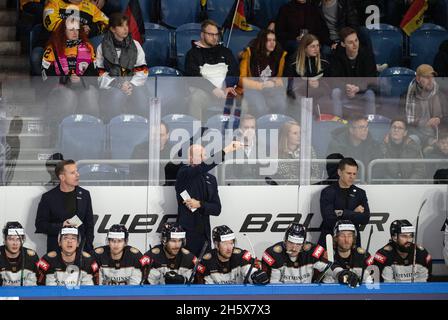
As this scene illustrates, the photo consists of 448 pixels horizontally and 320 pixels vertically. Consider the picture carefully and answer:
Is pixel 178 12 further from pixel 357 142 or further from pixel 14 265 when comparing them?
pixel 14 265

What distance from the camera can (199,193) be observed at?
708 centimetres

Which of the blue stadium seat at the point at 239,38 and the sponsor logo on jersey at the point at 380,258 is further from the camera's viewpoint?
the blue stadium seat at the point at 239,38

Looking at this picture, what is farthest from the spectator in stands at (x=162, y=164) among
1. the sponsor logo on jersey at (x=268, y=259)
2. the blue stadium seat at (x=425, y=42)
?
the blue stadium seat at (x=425, y=42)

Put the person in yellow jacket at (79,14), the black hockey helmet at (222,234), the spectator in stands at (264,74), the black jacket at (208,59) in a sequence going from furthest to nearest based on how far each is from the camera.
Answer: the person in yellow jacket at (79,14), the black jacket at (208,59), the spectator in stands at (264,74), the black hockey helmet at (222,234)

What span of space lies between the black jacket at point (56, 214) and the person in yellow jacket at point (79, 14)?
1176mm

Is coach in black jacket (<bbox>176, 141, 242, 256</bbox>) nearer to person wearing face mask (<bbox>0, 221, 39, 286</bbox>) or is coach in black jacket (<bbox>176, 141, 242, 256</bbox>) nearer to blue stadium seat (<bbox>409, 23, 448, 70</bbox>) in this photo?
person wearing face mask (<bbox>0, 221, 39, 286</bbox>)

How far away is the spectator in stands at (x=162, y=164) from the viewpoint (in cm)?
709

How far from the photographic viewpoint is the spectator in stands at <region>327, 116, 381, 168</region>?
721cm

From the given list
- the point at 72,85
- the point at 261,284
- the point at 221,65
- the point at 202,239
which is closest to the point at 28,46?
the point at 72,85

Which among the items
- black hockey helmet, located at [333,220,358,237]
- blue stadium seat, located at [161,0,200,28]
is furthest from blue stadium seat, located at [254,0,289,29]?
black hockey helmet, located at [333,220,358,237]

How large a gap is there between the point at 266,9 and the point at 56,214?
2.26 meters

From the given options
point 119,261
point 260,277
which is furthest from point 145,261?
point 260,277

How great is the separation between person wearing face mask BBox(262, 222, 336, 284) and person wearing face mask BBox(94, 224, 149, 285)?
31.0 inches

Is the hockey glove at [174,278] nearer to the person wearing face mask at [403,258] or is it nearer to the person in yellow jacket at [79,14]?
the person wearing face mask at [403,258]
